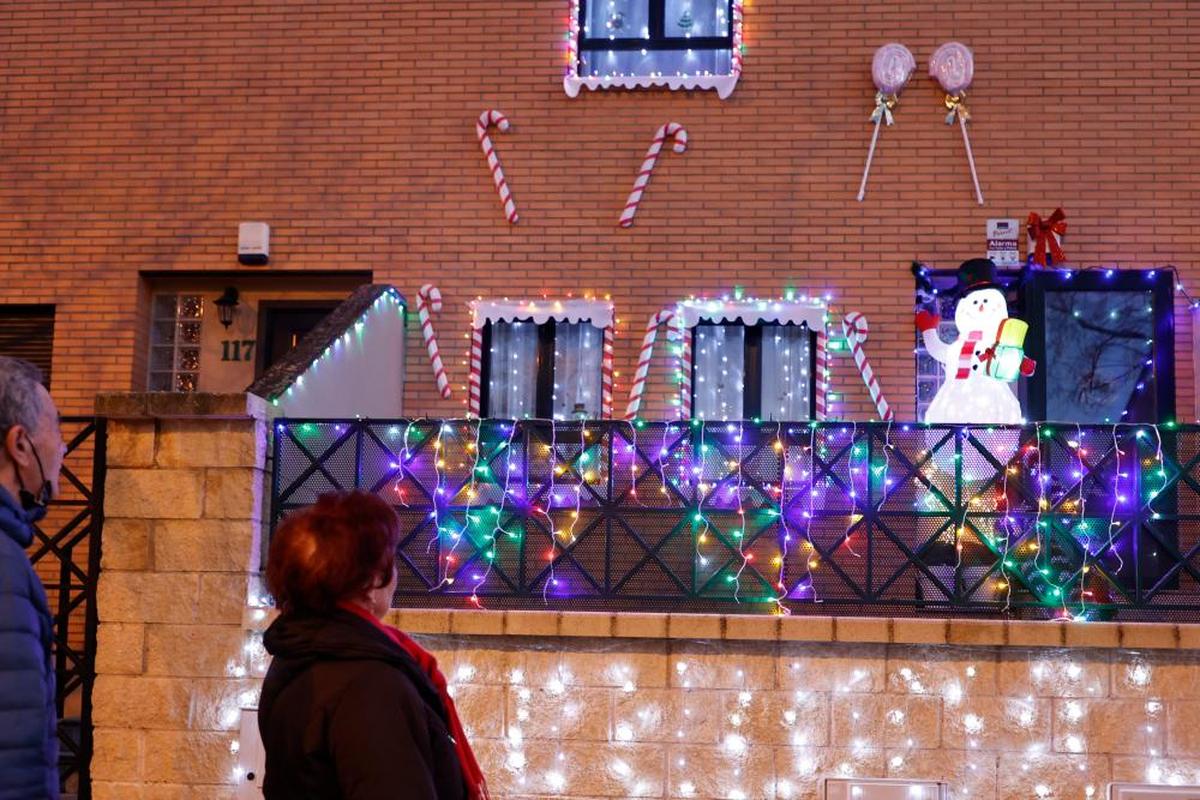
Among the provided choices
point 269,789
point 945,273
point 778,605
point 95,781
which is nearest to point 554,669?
point 778,605

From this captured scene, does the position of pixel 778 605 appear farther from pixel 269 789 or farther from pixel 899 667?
pixel 269 789

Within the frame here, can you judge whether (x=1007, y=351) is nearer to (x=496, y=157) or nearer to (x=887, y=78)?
(x=887, y=78)

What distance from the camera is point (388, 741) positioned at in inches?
116

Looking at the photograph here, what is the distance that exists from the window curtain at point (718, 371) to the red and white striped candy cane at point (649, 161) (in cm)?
110

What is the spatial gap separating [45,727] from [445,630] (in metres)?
4.22

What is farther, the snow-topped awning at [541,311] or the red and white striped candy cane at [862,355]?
the snow-topped awning at [541,311]

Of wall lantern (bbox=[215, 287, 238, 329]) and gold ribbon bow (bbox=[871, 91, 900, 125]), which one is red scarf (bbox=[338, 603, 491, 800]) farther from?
wall lantern (bbox=[215, 287, 238, 329])

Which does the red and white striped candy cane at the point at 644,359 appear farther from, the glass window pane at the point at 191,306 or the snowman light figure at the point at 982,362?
the glass window pane at the point at 191,306

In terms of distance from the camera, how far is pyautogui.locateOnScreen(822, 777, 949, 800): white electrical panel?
22.6ft

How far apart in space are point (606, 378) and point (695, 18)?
→ 127 inches

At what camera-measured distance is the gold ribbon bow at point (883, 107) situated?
10664mm

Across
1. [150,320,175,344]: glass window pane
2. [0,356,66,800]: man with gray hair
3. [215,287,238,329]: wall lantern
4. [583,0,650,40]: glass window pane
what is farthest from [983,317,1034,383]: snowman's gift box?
[150,320,175,344]: glass window pane

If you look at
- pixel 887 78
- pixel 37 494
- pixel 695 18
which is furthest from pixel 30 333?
pixel 37 494

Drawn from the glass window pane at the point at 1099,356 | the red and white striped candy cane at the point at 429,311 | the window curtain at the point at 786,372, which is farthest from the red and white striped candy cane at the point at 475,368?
the glass window pane at the point at 1099,356
